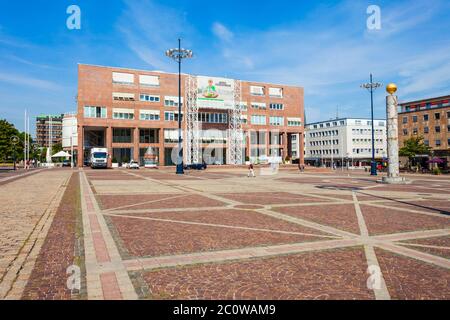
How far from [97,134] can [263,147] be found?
1458 inches

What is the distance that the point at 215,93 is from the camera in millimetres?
67250

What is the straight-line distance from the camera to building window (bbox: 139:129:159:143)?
6669 centimetres

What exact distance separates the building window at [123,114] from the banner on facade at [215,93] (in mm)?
13537

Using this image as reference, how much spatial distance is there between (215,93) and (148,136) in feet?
54.5

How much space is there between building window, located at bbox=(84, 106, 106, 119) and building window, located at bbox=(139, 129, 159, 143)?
8882mm

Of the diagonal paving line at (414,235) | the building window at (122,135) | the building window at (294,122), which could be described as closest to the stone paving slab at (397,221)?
the diagonal paving line at (414,235)

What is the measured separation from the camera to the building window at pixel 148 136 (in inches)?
2625

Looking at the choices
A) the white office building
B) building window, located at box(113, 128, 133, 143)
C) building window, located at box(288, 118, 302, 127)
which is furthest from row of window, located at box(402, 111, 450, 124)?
building window, located at box(113, 128, 133, 143)

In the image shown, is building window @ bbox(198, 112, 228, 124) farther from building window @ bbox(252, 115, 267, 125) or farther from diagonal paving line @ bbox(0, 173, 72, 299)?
diagonal paving line @ bbox(0, 173, 72, 299)

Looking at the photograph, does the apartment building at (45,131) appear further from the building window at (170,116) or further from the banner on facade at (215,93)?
the banner on facade at (215,93)

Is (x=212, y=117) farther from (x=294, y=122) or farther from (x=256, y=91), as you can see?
(x=294, y=122)

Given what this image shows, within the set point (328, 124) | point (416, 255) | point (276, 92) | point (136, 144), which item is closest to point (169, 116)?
point (136, 144)

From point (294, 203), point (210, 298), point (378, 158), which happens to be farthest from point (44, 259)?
point (378, 158)
